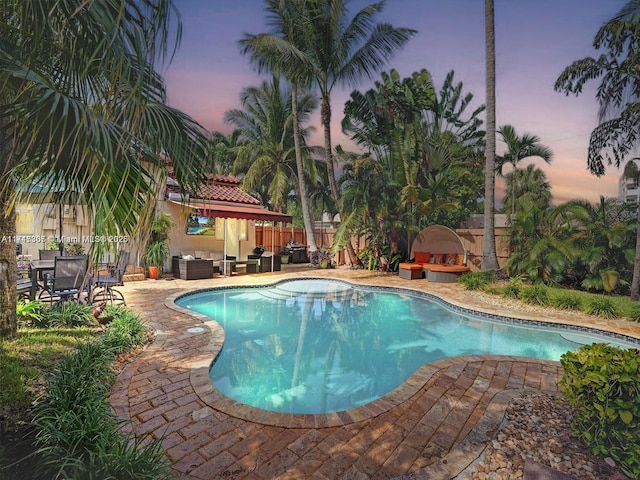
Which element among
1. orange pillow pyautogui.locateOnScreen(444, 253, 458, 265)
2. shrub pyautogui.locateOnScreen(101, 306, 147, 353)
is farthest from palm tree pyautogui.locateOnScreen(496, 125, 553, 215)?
shrub pyautogui.locateOnScreen(101, 306, 147, 353)

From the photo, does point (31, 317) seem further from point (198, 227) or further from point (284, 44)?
point (284, 44)

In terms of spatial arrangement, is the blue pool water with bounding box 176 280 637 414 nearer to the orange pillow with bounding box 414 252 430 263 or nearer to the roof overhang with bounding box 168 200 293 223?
the roof overhang with bounding box 168 200 293 223

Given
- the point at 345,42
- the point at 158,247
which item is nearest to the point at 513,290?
the point at 345,42

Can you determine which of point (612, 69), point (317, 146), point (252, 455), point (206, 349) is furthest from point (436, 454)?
point (317, 146)

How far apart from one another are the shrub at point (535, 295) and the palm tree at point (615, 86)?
10.1 ft

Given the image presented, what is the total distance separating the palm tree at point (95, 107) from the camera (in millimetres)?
2633

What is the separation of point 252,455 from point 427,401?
105 inches

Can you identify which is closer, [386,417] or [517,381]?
→ [386,417]

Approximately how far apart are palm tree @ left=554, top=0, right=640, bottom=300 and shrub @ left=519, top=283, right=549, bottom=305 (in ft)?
10.1

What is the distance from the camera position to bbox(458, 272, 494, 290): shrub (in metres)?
13.9

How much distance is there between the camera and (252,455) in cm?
363

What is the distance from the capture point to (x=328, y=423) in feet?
14.0

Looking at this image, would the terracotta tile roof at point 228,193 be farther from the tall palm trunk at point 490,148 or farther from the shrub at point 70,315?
the tall palm trunk at point 490,148

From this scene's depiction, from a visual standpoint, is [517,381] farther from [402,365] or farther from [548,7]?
[548,7]
